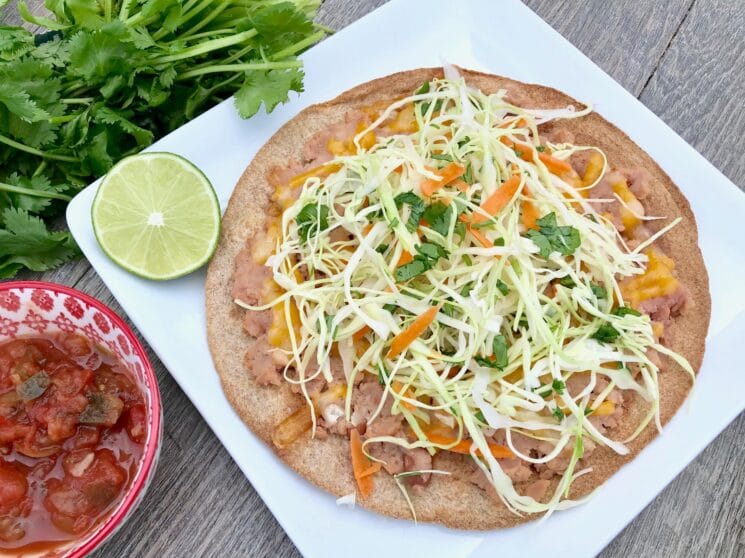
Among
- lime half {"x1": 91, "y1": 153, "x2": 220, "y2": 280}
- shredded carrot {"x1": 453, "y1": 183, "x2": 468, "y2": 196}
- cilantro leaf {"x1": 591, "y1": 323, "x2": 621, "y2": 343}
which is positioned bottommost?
lime half {"x1": 91, "y1": 153, "x2": 220, "y2": 280}

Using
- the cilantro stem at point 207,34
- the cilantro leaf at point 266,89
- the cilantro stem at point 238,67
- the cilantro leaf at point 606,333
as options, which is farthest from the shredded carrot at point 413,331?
the cilantro stem at point 207,34

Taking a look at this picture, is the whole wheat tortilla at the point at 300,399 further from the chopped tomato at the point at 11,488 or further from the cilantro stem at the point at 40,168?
the cilantro stem at the point at 40,168

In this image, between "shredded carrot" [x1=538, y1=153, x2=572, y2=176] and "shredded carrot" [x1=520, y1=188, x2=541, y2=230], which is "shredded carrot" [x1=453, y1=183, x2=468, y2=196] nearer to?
"shredded carrot" [x1=520, y1=188, x2=541, y2=230]

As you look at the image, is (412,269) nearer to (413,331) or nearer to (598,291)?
(413,331)

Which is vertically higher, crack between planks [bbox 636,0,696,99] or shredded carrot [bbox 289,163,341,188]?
crack between planks [bbox 636,0,696,99]

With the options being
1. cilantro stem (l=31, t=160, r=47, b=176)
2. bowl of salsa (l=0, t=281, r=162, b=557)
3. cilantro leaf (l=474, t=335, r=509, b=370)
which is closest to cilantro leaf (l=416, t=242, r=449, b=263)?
cilantro leaf (l=474, t=335, r=509, b=370)
